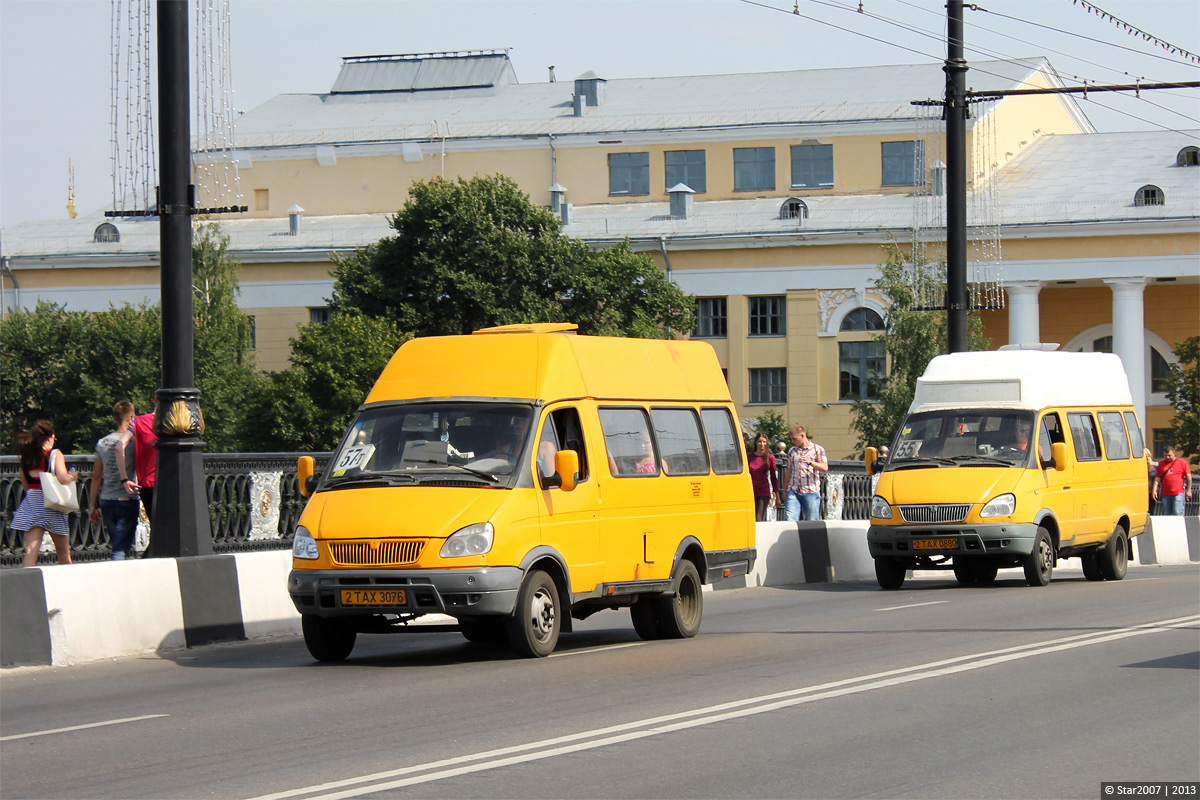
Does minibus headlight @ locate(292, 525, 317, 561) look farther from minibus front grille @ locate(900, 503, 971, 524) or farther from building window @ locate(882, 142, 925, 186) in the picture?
building window @ locate(882, 142, 925, 186)

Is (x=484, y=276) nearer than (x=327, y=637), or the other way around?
(x=327, y=637)

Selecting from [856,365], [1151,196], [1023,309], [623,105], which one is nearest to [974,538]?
[1151,196]

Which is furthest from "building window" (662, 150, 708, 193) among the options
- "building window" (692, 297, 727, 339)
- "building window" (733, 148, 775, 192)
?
"building window" (692, 297, 727, 339)

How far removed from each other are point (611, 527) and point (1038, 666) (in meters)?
3.48

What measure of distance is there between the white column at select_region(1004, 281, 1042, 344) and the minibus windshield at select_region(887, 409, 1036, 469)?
1948 inches

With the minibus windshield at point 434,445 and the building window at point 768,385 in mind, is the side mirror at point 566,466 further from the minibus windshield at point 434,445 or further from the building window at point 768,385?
the building window at point 768,385

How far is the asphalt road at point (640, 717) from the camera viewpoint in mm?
7484

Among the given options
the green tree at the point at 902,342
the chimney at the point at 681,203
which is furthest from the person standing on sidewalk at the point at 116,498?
the chimney at the point at 681,203

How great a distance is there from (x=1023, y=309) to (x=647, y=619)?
5765cm

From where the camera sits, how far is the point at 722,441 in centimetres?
1524

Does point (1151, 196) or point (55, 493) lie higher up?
point (1151, 196)

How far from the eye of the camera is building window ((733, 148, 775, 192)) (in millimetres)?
72188

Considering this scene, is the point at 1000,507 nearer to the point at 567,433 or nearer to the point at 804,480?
the point at 804,480

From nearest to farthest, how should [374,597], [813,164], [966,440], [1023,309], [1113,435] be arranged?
[374,597], [966,440], [1113,435], [1023,309], [813,164]
